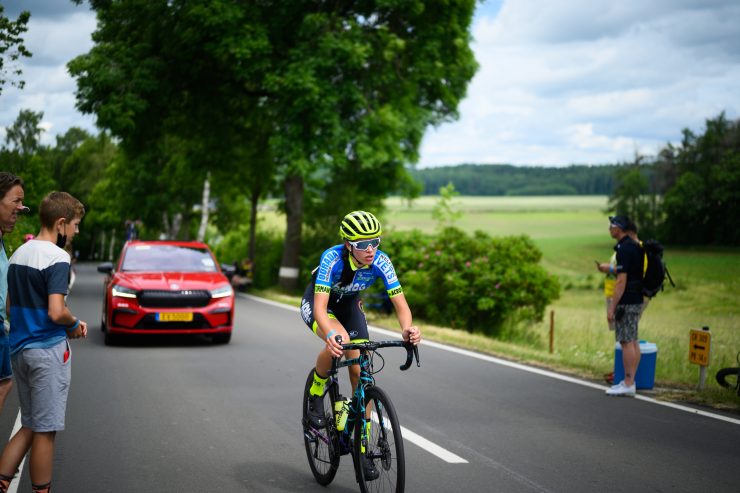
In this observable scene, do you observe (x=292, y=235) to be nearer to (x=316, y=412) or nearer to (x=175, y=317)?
(x=175, y=317)

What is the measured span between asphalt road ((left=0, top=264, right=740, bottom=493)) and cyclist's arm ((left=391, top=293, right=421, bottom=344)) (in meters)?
1.20

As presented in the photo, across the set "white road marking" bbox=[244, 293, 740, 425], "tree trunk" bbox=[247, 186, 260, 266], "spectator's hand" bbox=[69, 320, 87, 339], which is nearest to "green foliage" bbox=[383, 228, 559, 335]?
"white road marking" bbox=[244, 293, 740, 425]

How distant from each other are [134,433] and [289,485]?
2.05 m

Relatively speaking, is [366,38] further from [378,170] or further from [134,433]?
[134,433]

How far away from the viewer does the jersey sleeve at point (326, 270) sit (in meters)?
5.30

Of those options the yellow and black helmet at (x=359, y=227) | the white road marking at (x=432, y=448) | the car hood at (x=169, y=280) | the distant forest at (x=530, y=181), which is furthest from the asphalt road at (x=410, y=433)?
the distant forest at (x=530, y=181)

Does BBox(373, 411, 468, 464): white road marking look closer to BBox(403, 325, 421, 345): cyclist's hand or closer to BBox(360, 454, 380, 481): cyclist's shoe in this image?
BBox(360, 454, 380, 481): cyclist's shoe

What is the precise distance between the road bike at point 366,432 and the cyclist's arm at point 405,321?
6cm

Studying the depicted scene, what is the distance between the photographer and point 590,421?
7688mm

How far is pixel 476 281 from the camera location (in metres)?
17.5

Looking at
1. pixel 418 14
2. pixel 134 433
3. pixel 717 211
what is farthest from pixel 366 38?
pixel 134 433

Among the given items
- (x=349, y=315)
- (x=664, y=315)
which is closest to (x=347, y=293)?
(x=349, y=315)

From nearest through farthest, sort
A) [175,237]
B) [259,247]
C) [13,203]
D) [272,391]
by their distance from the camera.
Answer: [13,203] < [272,391] < [259,247] < [175,237]

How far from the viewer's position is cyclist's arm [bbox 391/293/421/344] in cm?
489
